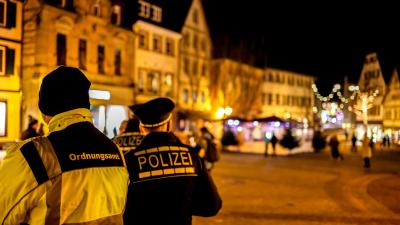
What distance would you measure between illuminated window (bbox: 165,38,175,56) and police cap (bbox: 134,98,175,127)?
33.2 meters

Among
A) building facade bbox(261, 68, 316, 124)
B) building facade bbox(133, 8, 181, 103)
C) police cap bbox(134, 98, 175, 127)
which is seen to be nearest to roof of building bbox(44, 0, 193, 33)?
building facade bbox(133, 8, 181, 103)

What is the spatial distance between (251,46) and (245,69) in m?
2.38

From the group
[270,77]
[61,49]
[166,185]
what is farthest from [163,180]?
[270,77]

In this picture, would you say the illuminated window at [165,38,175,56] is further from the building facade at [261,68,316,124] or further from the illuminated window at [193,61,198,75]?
the building facade at [261,68,316,124]

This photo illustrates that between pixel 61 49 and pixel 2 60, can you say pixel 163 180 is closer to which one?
pixel 2 60

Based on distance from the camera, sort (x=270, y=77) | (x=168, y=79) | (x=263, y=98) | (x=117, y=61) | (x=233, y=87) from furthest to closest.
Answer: (x=270, y=77) → (x=263, y=98) → (x=233, y=87) → (x=168, y=79) → (x=117, y=61)

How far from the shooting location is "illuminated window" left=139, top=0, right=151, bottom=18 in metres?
33.8

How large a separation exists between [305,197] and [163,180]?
9392mm

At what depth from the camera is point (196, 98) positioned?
40.4 m

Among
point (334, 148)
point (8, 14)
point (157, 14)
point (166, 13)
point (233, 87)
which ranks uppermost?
point (166, 13)

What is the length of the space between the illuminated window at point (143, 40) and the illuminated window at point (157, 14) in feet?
6.58

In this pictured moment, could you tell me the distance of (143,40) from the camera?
33.7m

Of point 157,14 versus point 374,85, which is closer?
point 157,14

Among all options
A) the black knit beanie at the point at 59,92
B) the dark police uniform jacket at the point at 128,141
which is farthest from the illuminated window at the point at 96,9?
the black knit beanie at the point at 59,92
